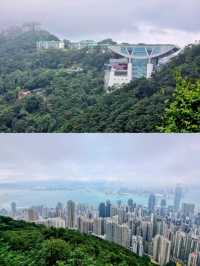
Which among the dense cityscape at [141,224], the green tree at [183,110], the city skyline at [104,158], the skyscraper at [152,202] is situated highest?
the green tree at [183,110]

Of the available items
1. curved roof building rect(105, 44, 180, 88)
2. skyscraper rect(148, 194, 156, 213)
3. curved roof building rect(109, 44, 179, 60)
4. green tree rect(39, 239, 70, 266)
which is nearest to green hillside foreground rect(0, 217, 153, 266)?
green tree rect(39, 239, 70, 266)

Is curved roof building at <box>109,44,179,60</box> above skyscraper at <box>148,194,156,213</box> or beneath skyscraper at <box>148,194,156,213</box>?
above

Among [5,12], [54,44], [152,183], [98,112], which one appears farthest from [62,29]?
[152,183]

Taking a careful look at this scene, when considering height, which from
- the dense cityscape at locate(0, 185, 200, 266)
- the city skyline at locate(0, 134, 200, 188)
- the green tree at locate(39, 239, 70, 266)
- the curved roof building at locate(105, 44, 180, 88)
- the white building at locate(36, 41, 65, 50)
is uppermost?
the white building at locate(36, 41, 65, 50)

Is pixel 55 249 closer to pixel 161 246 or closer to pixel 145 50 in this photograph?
pixel 161 246

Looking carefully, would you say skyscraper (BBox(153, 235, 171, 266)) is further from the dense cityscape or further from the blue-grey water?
the blue-grey water

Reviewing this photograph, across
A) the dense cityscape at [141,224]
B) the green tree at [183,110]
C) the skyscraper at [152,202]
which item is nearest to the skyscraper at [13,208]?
the dense cityscape at [141,224]

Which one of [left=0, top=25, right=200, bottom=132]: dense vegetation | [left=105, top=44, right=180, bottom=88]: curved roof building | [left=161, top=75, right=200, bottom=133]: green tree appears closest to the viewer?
[left=0, top=25, right=200, bottom=132]: dense vegetation

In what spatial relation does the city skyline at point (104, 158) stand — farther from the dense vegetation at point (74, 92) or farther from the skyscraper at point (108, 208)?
the dense vegetation at point (74, 92)
